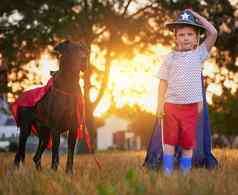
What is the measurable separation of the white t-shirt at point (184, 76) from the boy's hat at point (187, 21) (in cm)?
37

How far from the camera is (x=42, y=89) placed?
9.55 metres

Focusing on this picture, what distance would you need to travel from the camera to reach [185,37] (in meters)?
8.14

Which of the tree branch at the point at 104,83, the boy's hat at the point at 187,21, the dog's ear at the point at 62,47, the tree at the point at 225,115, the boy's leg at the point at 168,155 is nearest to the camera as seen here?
the boy's hat at the point at 187,21

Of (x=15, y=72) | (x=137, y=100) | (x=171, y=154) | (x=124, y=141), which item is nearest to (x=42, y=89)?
(x=171, y=154)

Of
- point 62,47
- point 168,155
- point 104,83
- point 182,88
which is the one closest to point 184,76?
point 182,88

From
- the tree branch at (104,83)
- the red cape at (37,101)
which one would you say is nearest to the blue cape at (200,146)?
the red cape at (37,101)

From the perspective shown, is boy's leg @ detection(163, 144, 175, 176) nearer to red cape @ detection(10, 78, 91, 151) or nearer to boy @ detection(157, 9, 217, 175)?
boy @ detection(157, 9, 217, 175)

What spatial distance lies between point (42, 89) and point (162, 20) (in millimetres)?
20882

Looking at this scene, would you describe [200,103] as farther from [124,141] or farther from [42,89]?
[124,141]

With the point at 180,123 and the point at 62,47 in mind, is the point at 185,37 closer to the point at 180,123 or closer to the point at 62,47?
the point at 180,123

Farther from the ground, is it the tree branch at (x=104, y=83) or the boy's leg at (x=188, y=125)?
the tree branch at (x=104, y=83)

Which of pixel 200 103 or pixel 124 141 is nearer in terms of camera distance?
pixel 200 103

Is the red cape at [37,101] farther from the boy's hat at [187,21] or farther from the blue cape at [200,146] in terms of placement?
the boy's hat at [187,21]

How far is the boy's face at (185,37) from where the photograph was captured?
26.7 ft
